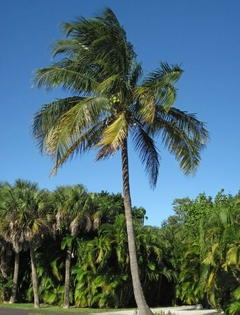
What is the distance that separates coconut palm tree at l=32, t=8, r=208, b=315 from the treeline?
852cm

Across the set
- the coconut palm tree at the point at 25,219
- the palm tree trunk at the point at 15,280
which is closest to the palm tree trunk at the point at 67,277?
the coconut palm tree at the point at 25,219

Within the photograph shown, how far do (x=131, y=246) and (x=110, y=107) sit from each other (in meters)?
5.45

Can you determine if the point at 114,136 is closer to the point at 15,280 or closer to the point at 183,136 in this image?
the point at 183,136

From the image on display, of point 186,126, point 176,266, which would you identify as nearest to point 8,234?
point 176,266

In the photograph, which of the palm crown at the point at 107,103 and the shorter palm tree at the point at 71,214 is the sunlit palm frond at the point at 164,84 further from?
the shorter palm tree at the point at 71,214

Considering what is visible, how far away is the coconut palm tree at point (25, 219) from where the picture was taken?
30375 mm

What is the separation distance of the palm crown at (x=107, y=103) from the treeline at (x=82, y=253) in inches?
336

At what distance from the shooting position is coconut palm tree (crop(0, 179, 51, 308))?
30375 mm

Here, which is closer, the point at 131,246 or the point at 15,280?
the point at 131,246

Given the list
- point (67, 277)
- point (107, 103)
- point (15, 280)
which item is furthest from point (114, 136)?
point (15, 280)

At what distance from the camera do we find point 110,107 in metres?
18.8

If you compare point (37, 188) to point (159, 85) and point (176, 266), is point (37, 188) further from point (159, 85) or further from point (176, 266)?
point (159, 85)

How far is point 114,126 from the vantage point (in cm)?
1728

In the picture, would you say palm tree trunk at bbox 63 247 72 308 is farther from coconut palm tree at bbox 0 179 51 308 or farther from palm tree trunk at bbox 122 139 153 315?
palm tree trunk at bbox 122 139 153 315
